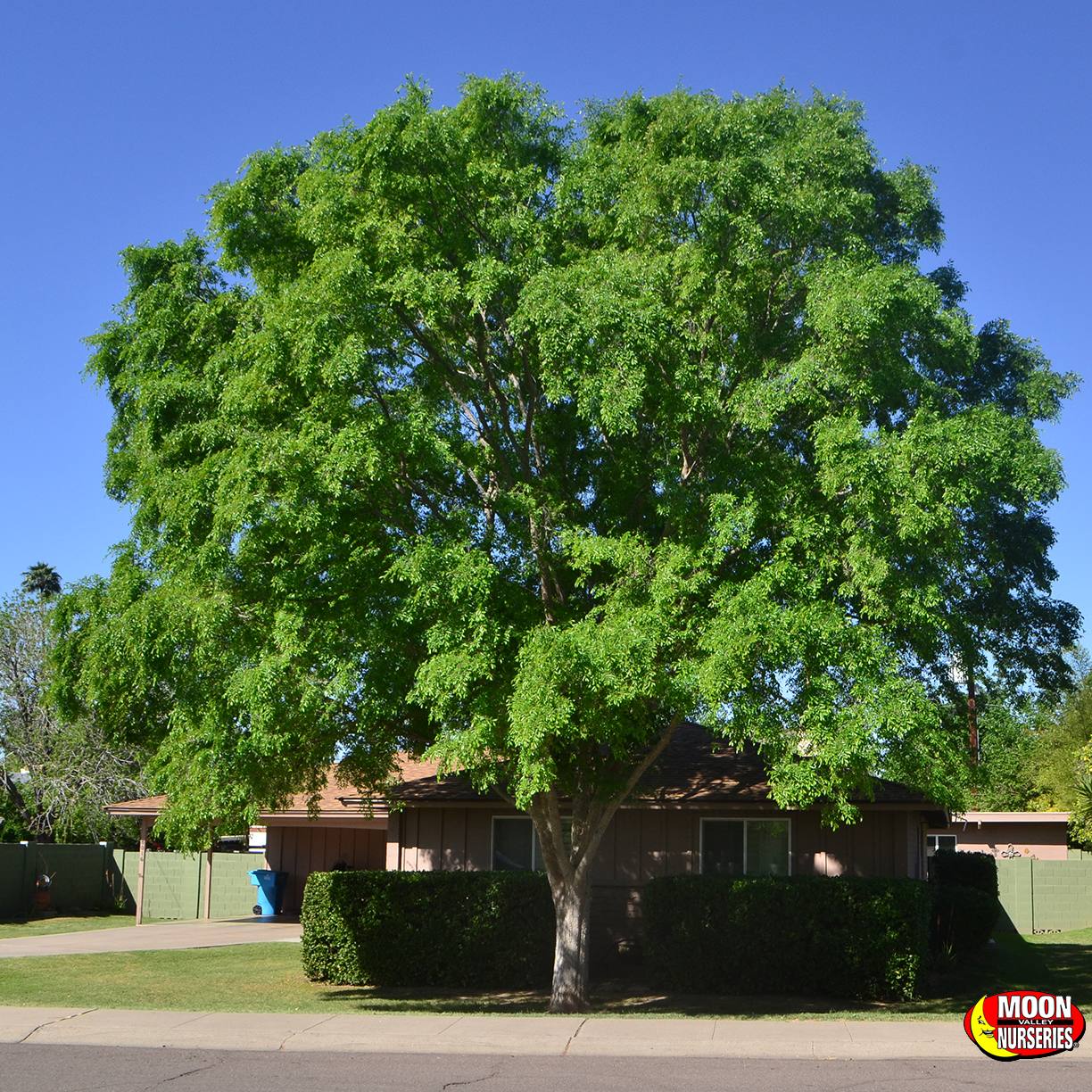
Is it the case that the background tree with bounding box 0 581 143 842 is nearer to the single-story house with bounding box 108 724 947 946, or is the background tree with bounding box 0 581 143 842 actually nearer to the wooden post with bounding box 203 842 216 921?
the wooden post with bounding box 203 842 216 921

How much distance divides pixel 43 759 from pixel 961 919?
2877 centimetres

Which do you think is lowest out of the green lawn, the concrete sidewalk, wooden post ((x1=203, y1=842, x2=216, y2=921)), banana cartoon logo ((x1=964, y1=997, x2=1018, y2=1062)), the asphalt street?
the green lawn

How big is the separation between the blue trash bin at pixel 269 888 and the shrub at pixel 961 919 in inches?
650

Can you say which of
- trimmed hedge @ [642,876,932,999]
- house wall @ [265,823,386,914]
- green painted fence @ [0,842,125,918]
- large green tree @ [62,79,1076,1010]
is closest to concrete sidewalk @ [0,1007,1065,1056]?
large green tree @ [62,79,1076,1010]

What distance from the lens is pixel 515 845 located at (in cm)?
2169

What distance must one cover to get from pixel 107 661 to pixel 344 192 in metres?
6.43

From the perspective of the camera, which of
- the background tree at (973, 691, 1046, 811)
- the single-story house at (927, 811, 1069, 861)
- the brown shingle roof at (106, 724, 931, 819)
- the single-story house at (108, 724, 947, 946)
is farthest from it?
the background tree at (973, 691, 1046, 811)

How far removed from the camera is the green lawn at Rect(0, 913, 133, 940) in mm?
28562

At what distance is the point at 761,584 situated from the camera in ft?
46.3

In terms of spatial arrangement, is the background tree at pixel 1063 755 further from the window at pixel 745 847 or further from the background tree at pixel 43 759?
the background tree at pixel 43 759

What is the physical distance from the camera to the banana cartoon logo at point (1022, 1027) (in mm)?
12461

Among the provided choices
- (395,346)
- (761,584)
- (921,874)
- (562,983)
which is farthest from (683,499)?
(921,874)

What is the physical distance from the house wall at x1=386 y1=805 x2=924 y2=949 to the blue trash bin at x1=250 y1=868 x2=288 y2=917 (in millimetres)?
10947

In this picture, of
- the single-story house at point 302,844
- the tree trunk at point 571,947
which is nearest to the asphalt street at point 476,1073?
the tree trunk at point 571,947
